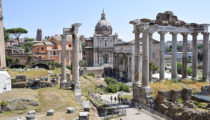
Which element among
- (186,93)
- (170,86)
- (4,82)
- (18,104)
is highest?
(4,82)

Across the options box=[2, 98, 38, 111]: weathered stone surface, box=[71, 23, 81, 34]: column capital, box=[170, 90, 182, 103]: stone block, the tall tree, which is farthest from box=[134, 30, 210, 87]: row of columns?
the tall tree

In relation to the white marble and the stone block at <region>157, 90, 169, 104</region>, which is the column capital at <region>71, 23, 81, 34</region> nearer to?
the white marble

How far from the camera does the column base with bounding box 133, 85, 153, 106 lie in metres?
14.8

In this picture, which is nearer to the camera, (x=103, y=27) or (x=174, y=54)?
(x=174, y=54)

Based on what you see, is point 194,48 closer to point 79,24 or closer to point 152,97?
point 152,97

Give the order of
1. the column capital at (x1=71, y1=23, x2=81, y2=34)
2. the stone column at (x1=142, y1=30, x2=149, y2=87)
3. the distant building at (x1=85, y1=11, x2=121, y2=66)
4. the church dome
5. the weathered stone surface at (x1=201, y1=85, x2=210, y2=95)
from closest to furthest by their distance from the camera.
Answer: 1. the stone column at (x1=142, y1=30, x2=149, y2=87)
2. the weathered stone surface at (x1=201, y1=85, x2=210, y2=95)
3. the column capital at (x1=71, y1=23, x2=81, y2=34)
4. the distant building at (x1=85, y1=11, x2=121, y2=66)
5. the church dome

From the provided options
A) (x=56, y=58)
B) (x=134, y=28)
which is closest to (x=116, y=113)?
(x=134, y=28)

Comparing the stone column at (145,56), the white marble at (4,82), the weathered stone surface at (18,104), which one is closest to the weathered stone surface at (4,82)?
the white marble at (4,82)

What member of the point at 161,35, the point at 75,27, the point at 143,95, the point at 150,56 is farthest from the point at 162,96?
the point at 75,27

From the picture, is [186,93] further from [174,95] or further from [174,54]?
[174,54]

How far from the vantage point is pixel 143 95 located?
49.8 feet

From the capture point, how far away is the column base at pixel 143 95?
14789 mm

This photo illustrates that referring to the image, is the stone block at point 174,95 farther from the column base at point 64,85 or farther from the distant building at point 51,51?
the distant building at point 51,51

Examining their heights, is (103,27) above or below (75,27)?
above
